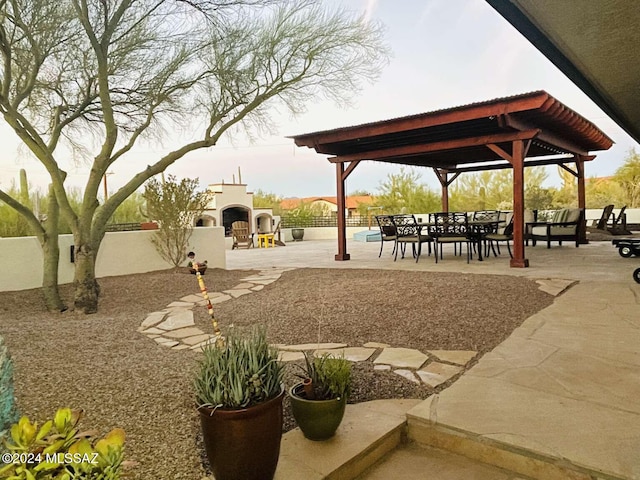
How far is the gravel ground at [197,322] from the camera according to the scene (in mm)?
2000

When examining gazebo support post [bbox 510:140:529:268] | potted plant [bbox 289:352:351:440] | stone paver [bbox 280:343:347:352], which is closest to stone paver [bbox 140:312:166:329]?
stone paver [bbox 280:343:347:352]

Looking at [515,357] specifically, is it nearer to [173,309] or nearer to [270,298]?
[270,298]

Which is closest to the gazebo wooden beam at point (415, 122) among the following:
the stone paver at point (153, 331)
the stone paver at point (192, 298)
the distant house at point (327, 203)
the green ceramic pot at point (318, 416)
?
the stone paver at point (192, 298)

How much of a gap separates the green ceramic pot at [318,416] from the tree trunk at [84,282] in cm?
382

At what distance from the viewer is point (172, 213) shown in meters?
7.38

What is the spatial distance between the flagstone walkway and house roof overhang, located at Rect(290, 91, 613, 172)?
2.50 meters

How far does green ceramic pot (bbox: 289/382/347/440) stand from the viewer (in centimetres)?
180

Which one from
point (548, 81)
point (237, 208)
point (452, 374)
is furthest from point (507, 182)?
point (452, 374)

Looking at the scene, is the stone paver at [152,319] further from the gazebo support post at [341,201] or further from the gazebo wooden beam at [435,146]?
the gazebo wooden beam at [435,146]

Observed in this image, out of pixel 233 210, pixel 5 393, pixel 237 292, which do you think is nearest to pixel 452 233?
pixel 237 292

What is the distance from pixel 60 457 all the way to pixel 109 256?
632 centimetres

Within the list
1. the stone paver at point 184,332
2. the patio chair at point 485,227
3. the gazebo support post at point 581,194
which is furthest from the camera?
the gazebo support post at point 581,194

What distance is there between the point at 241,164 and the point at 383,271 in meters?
19.5

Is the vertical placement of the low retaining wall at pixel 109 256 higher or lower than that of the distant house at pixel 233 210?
lower
